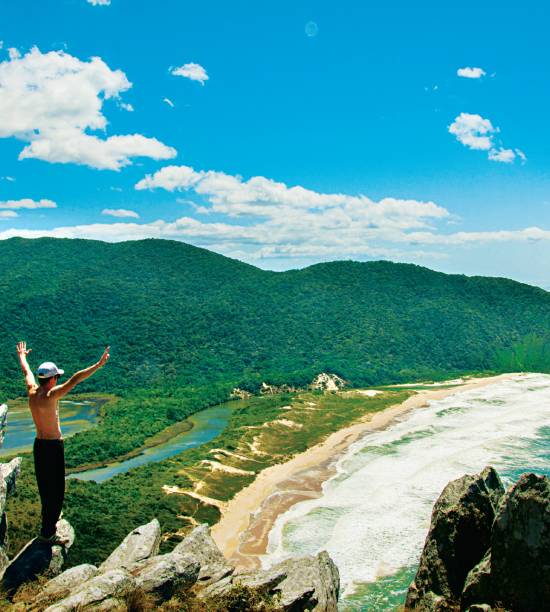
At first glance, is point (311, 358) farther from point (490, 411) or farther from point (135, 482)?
point (135, 482)

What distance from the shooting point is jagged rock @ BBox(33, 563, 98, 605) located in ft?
41.4

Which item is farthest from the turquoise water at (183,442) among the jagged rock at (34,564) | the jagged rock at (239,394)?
the jagged rock at (34,564)

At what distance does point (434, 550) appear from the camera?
1598 cm

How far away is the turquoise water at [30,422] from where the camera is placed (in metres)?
70.8

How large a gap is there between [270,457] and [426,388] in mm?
61564

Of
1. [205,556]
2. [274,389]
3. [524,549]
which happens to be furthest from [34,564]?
[274,389]

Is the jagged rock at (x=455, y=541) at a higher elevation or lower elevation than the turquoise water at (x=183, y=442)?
higher

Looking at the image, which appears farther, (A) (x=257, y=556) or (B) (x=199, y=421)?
(B) (x=199, y=421)

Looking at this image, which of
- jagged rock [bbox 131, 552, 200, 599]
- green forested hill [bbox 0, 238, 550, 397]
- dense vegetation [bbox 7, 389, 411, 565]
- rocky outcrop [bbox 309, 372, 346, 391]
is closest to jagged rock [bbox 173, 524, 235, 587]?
jagged rock [bbox 131, 552, 200, 599]

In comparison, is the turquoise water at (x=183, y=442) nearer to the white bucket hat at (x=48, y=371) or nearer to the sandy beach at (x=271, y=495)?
the sandy beach at (x=271, y=495)

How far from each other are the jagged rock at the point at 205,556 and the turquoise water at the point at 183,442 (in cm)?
4327

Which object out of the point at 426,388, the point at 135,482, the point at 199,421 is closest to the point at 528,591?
the point at 135,482

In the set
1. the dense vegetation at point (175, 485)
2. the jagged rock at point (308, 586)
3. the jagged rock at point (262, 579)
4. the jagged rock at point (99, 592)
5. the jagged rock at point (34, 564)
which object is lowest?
the dense vegetation at point (175, 485)

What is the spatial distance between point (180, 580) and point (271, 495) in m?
39.2
